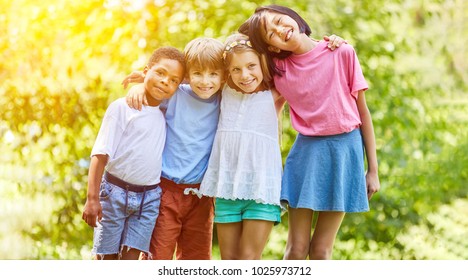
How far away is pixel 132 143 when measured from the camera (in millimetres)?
2307

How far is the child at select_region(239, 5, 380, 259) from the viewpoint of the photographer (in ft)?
7.50

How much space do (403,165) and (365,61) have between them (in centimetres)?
89

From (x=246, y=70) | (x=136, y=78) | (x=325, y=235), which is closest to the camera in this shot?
(x=246, y=70)

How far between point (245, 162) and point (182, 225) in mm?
333

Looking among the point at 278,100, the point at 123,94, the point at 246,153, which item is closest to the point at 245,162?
the point at 246,153

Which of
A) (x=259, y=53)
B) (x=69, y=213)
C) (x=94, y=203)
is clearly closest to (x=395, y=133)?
(x=69, y=213)

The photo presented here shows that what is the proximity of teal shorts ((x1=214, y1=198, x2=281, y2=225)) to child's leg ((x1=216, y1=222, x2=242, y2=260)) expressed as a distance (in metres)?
0.02

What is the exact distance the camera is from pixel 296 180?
2352 mm

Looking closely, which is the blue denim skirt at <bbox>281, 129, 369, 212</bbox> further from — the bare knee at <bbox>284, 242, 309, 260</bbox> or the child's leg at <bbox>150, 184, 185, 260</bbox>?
the child's leg at <bbox>150, 184, 185, 260</bbox>

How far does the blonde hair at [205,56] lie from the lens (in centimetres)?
229

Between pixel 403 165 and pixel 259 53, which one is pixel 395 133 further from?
pixel 259 53

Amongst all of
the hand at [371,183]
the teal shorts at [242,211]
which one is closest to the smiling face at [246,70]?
the teal shorts at [242,211]

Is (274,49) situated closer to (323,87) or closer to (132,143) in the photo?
(323,87)

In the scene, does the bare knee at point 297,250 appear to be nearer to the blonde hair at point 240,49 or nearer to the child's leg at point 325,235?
the child's leg at point 325,235
